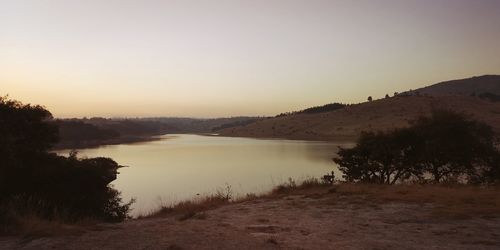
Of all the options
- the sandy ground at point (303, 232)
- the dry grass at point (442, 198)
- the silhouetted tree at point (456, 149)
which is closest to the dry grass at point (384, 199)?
the dry grass at point (442, 198)

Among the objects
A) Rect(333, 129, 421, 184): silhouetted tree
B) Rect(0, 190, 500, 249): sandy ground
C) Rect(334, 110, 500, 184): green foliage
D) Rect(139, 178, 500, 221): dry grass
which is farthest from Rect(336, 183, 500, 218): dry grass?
Rect(333, 129, 421, 184): silhouetted tree

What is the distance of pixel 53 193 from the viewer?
1673cm

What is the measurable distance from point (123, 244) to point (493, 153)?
20288 mm

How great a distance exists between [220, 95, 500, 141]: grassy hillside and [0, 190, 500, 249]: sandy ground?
89.1 meters

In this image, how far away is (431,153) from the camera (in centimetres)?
2186

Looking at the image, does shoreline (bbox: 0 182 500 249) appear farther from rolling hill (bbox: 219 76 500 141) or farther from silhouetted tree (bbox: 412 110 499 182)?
rolling hill (bbox: 219 76 500 141)

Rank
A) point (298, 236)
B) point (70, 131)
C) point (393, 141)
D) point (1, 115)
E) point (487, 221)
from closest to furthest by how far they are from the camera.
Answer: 1. point (298, 236)
2. point (487, 221)
3. point (1, 115)
4. point (393, 141)
5. point (70, 131)

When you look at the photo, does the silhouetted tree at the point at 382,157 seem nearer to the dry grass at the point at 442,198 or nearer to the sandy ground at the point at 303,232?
the dry grass at the point at 442,198

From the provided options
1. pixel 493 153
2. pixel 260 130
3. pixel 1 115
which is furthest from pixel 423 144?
pixel 260 130

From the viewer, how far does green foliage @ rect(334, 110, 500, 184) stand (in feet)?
69.8

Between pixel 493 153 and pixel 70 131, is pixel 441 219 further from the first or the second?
pixel 70 131

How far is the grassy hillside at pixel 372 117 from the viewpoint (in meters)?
102

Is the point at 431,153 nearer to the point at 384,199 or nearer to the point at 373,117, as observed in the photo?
the point at 384,199

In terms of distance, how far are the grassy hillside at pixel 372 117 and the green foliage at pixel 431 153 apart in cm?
7323
